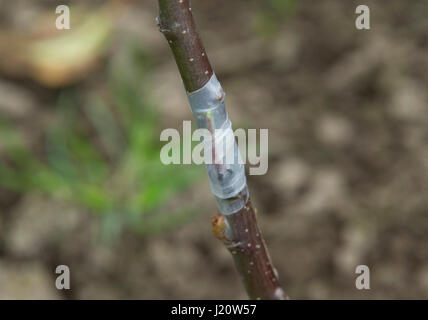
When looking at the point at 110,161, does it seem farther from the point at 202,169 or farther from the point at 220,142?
the point at 220,142

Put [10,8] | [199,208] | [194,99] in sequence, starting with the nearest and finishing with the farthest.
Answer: [194,99], [199,208], [10,8]

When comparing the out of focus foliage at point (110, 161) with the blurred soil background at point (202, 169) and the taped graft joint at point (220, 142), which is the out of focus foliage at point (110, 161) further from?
the taped graft joint at point (220, 142)

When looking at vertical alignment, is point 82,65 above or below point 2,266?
above

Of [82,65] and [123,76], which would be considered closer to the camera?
[123,76]

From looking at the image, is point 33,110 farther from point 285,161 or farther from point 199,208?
point 285,161

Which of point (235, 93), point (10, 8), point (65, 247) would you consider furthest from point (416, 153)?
point (10, 8)

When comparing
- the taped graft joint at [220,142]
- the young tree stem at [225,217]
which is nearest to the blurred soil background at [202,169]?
the young tree stem at [225,217]
